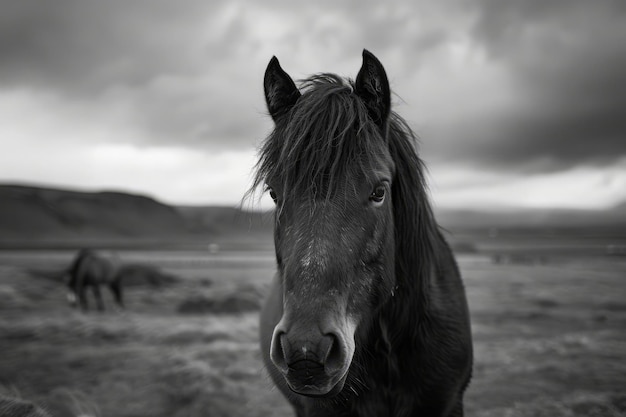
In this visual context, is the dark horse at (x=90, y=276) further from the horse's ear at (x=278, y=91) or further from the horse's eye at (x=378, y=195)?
the horse's eye at (x=378, y=195)

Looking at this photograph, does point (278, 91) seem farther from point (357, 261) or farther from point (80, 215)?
point (80, 215)

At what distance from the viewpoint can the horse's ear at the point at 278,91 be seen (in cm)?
285

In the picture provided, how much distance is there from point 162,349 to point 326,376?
30.8 ft

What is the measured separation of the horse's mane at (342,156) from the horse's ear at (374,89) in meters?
0.08

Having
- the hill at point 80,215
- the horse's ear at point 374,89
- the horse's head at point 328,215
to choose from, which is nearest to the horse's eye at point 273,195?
the horse's head at point 328,215

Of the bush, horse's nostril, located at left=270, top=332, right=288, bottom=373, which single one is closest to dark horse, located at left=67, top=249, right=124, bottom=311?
the bush

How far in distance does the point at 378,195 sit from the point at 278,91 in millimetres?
1120

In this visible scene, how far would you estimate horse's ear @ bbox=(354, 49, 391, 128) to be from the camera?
8.63 feet

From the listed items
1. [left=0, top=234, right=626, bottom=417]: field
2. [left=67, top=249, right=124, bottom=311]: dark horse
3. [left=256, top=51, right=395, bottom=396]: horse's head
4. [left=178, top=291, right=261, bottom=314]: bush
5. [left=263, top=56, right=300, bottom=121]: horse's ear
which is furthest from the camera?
[left=67, top=249, right=124, bottom=311]: dark horse

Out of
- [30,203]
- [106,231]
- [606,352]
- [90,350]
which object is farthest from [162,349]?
[30,203]

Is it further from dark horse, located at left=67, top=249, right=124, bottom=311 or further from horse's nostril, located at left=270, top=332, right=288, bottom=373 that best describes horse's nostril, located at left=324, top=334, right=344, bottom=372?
dark horse, located at left=67, top=249, right=124, bottom=311

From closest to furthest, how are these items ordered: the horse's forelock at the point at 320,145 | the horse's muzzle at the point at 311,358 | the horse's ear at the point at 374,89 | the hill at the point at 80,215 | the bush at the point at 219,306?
1. the horse's muzzle at the point at 311,358
2. the horse's forelock at the point at 320,145
3. the horse's ear at the point at 374,89
4. the bush at the point at 219,306
5. the hill at the point at 80,215

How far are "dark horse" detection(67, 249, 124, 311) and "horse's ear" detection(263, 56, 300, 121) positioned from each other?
1647 cm

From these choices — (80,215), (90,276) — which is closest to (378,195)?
(90,276)
